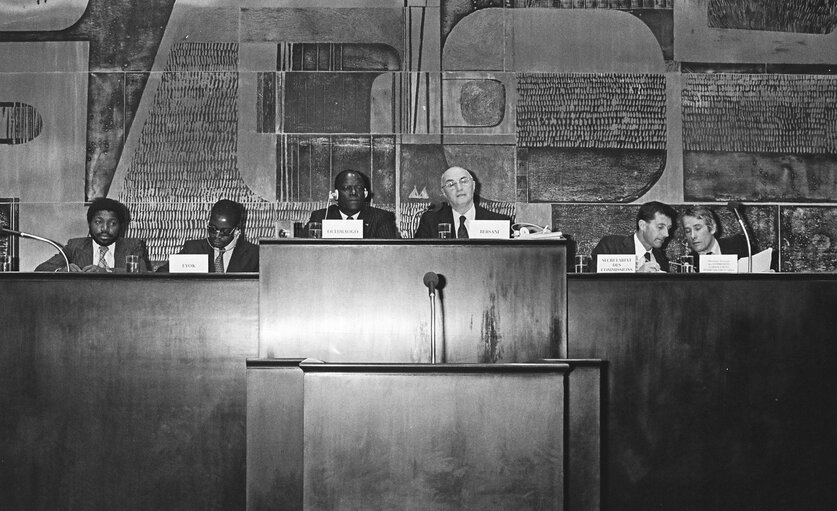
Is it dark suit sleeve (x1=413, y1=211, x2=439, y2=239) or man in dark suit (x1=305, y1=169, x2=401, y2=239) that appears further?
man in dark suit (x1=305, y1=169, x2=401, y2=239)

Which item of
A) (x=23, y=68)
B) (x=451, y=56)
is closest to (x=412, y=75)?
(x=451, y=56)

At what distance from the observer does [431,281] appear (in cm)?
308

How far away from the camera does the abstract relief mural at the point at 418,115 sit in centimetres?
592

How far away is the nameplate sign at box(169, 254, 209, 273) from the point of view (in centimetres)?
354

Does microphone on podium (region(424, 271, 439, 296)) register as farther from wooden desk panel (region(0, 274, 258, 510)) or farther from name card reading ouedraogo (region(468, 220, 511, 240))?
wooden desk panel (region(0, 274, 258, 510))

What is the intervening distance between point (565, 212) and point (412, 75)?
1.32 m

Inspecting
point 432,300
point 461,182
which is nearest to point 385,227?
point 461,182

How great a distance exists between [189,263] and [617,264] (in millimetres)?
1634

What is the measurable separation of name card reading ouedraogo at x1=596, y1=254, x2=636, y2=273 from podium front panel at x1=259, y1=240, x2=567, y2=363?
1.10 ft

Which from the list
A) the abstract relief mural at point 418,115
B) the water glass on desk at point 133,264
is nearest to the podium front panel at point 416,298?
the water glass on desk at point 133,264

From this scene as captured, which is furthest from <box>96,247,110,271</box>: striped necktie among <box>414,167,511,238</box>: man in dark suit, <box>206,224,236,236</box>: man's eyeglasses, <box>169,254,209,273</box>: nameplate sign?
<box>169,254,209,273</box>: nameplate sign

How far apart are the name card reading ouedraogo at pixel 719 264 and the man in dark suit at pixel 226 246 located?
228cm

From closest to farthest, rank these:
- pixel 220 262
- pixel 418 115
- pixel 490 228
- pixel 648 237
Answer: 1. pixel 490 228
2. pixel 220 262
3. pixel 648 237
4. pixel 418 115

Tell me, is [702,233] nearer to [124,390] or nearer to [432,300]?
[432,300]
